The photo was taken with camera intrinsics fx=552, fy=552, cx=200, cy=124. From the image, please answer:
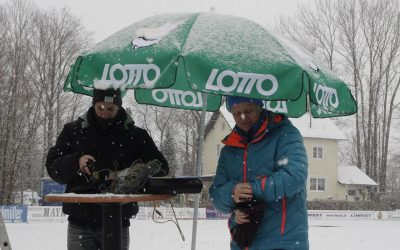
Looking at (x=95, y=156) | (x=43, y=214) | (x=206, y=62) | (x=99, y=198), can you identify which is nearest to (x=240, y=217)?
(x=99, y=198)

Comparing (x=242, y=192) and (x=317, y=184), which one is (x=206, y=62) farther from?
(x=317, y=184)

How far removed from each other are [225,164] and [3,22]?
1493 inches

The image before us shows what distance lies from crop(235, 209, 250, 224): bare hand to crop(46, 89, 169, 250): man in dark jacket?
0.76m

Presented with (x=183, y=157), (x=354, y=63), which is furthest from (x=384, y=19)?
(x=183, y=157)

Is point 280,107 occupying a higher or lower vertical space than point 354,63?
lower

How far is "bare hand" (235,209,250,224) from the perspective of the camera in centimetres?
333

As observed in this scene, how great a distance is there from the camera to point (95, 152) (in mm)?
3963

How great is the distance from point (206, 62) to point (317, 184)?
44309mm

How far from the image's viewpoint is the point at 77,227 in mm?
3826

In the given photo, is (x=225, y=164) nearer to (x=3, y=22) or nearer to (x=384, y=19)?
(x=3, y=22)

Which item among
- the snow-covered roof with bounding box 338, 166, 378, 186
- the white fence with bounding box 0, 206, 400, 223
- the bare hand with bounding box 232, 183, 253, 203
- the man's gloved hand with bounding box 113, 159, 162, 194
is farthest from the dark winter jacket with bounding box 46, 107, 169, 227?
the snow-covered roof with bounding box 338, 166, 378, 186

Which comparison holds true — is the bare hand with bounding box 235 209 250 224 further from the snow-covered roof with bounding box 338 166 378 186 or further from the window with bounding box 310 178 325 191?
the snow-covered roof with bounding box 338 166 378 186

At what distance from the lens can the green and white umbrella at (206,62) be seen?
10.3 ft

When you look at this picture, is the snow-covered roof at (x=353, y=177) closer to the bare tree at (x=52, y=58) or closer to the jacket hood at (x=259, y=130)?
the bare tree at (x=52, y=58)
